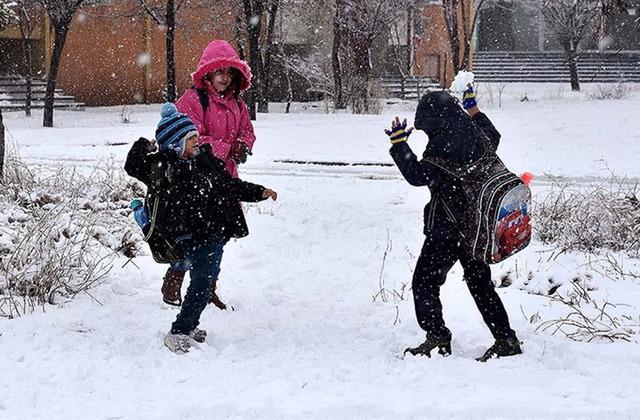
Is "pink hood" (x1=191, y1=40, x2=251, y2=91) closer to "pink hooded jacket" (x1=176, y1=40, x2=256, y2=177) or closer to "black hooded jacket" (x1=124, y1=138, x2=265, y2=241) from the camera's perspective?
"pink hooded jacket" (x1=176, y1=40, x2=256, y2=177)

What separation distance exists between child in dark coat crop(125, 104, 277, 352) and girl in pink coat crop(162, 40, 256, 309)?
613mm

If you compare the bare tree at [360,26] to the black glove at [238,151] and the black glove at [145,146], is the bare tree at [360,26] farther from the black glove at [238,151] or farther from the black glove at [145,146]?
the black glove at [145,146]

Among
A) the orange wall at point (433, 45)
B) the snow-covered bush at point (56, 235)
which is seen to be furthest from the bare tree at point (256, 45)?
the orange wall at point (433, 45)

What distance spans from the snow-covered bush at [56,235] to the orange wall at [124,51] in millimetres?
23236

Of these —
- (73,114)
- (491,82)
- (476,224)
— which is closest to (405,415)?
(476,224)

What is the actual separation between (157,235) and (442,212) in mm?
1606

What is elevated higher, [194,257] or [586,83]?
[586,83]

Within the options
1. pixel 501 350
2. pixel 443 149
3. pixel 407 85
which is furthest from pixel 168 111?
pixel 407 85

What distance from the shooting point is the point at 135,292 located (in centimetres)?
609

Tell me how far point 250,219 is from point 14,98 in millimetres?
22358

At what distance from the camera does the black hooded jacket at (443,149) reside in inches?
178

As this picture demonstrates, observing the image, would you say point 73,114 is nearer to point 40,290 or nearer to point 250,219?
point 250,219

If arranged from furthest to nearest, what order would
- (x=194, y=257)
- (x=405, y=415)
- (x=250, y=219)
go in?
(x=250, y=219), (x=194, y=257), (x=405, y=415)

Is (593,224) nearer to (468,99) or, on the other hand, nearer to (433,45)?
(468,99)
